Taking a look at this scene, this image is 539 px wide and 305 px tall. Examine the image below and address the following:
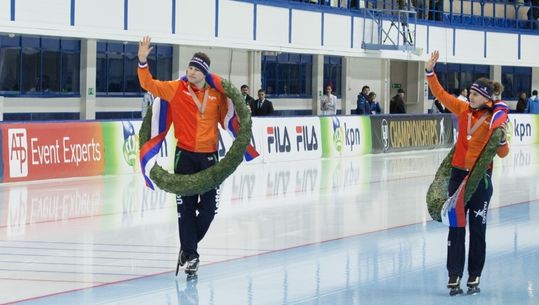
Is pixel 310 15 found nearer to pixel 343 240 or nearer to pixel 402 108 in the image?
pixel 402 108

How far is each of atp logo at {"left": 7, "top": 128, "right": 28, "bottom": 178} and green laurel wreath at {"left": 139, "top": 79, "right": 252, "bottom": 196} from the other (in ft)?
31.7

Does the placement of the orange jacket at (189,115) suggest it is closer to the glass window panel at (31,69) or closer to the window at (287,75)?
the glass window panel at (31,69)

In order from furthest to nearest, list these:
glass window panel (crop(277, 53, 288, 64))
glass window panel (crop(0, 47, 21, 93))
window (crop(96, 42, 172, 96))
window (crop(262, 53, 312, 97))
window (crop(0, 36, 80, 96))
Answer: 1. glass window panel (crop(277, 53, 288, 64))
2. window (crop(262, 53, 312, 97))
3. window (crop(96, 42, 172, 96))
4. window (crop(0, 36, 80, 96))
5. glass window panel (crop(0, 47, 21, 93))

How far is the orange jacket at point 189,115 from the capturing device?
10531mm

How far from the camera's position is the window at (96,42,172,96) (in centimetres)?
3269

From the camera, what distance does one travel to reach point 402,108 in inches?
1528

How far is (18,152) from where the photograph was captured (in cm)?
2034

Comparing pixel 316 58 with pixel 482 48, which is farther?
pixel 482 48

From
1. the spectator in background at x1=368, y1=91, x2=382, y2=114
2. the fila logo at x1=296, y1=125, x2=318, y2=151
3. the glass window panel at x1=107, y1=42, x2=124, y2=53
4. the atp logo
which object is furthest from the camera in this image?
the spectator in background at x1=368, y1=91, x2=382, y2=114

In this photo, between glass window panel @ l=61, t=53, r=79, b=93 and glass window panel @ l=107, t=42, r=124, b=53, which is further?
glass window panel @ l=107, t=42, r=124, b=53

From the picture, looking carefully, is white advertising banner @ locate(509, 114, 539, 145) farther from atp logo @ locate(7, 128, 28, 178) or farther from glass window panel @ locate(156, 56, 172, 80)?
atp logo @ locate(7, 128, 28, 178)

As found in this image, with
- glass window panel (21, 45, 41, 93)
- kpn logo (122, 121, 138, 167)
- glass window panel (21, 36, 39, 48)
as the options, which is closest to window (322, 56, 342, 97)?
glass window panel (21, 45, 41, 93)

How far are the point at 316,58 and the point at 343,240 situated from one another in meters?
28.6

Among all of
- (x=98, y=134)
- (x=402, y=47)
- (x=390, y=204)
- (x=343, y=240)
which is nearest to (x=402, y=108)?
(x=402, y=47)
